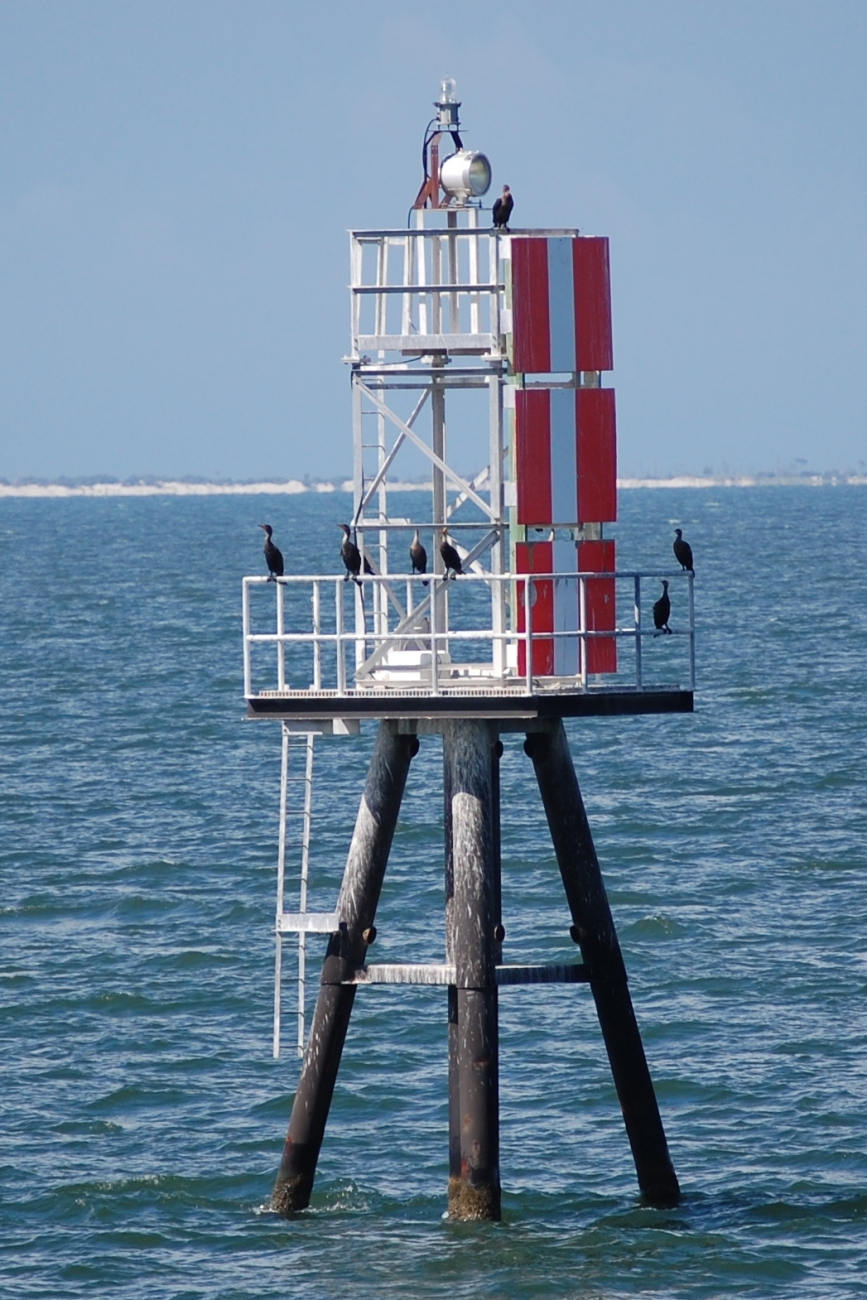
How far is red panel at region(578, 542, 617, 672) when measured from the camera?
63.7 feet

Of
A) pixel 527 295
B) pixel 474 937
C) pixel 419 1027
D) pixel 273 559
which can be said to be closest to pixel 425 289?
pixel 527 295

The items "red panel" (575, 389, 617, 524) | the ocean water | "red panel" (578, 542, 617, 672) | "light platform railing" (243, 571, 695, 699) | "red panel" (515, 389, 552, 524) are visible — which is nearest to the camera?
"light platform railing" (243, 571, 695, 699)

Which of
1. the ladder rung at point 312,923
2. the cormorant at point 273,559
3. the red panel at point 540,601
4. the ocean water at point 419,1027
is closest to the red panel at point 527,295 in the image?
the red panel at point 540,601

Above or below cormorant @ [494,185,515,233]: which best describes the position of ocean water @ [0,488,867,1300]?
below

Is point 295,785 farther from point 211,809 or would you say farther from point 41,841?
point 41,841

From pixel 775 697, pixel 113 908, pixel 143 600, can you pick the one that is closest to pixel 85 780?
pixel 113 908

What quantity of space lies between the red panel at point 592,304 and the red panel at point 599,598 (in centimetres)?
148

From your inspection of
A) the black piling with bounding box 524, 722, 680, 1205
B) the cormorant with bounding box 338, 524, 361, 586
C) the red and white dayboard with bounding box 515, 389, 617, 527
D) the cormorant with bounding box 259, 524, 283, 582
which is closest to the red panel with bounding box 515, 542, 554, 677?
the red and white dayboard with bounding box 515, 389, 617, 527

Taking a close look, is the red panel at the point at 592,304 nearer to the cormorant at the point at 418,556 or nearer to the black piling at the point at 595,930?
the cormorant at the point at 418,556

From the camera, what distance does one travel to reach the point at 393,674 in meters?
19.9

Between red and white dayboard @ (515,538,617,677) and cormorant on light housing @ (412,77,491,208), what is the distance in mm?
2926

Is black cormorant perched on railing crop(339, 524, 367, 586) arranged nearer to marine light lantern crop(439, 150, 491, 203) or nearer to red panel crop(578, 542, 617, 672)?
red panel crop(578, 542, 617, 672)

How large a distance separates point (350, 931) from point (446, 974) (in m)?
0.99

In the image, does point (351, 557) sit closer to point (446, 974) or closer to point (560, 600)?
point (560, 600)
